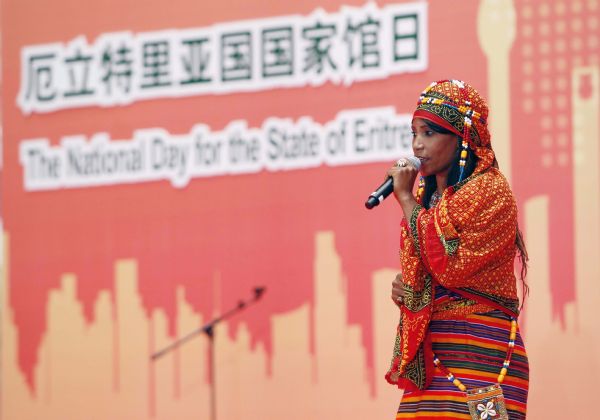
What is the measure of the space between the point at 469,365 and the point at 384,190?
0.45m

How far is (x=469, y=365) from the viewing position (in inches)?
108

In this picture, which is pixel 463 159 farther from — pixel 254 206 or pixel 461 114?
pixel 254 206

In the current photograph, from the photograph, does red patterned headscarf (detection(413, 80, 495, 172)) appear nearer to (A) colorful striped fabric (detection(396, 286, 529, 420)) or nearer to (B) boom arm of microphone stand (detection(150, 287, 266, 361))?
(A) colorful striped fabric (detection(396, 286, 529, 420))

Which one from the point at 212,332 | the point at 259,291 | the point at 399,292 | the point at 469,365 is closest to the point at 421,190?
the point at 399,292

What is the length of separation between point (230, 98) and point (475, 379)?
2231mm

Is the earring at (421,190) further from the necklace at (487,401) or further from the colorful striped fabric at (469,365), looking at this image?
the necklace at (487,401)

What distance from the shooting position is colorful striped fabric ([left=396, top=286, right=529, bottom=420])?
2.72m

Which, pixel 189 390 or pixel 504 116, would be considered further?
pixel 189 390

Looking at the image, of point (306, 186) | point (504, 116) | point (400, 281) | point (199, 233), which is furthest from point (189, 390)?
point (400, 281)

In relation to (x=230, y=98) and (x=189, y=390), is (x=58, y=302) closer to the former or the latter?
(x=189, y=390)

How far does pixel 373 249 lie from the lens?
4398 millimetres

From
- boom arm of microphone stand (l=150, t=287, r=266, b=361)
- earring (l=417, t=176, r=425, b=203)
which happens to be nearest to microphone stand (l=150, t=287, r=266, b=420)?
boom arm of microphone stand (l=150, t=287, r=266, b=361)

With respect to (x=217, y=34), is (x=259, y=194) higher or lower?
lower

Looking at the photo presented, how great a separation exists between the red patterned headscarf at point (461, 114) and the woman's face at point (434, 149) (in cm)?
3
